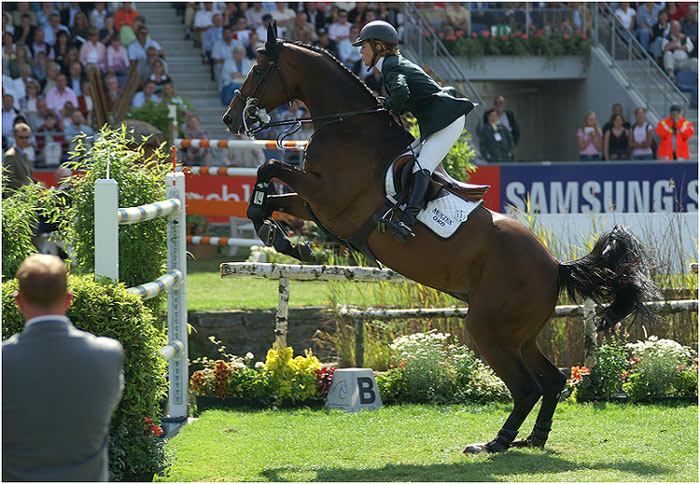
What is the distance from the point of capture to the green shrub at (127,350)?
15.8 ft

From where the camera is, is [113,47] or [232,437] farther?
[113,47]

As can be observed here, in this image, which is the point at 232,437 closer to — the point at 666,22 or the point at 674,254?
the point at 674,254

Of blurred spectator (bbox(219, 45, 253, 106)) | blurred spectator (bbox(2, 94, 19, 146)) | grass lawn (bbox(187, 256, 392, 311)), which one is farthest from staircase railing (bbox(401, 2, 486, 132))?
blurred spectator (bbox(2, 94, 19, 146))

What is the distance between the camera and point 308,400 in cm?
766

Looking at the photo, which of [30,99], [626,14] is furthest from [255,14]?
[626,14]

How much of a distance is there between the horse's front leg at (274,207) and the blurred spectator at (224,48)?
1128 cm

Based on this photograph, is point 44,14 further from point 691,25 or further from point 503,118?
point 691,25

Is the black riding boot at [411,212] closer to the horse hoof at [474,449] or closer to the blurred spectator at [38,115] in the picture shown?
the horse hoof at [474,449]

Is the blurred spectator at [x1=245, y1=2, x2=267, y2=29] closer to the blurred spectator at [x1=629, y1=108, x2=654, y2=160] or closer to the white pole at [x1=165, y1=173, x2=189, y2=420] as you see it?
the blurred spectator at [x1=629, y1=108, x2=654, y2=160]

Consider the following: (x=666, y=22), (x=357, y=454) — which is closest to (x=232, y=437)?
(x=357, y=454)

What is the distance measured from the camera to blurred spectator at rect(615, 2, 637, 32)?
20.3 meters

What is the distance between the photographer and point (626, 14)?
20406 millimetres

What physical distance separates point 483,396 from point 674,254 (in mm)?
3142

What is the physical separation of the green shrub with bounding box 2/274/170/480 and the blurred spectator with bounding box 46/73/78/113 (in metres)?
11.4
